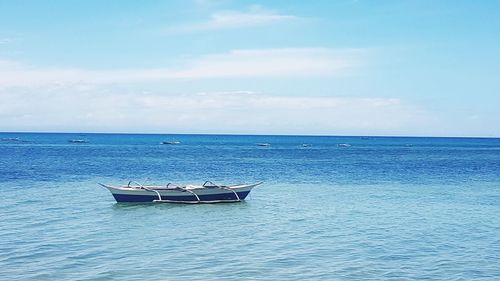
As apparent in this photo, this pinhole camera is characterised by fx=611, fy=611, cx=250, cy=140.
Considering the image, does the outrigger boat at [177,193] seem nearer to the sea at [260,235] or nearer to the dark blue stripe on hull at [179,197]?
the dark blue stripe on hull at [179,197]

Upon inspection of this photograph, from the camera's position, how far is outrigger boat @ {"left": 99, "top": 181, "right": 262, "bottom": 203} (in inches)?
1459

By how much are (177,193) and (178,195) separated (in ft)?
0.50

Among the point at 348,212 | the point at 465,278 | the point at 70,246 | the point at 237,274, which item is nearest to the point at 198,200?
the point at 348,212

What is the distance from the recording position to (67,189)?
4428 cm

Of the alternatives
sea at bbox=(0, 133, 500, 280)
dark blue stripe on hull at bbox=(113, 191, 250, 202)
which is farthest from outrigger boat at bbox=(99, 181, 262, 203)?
sea at bbox=(0, 133, 500, 280)

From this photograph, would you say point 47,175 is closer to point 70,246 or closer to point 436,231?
point 70,246

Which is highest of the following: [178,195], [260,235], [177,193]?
[177,193]

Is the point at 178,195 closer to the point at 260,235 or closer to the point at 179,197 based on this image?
the point at 179,197

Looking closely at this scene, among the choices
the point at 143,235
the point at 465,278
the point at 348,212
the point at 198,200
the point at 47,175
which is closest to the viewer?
the point at 465,278

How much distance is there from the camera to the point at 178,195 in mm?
37500

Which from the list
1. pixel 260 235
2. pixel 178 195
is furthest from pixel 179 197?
pixel 260 235

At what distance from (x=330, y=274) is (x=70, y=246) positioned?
10044mm

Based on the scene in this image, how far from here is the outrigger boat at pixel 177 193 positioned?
37062 millimetres

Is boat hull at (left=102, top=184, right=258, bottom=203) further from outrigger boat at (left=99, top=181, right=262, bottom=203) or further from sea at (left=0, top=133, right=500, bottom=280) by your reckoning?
sea at (left=0, top=133, right=500, bottom=280)
